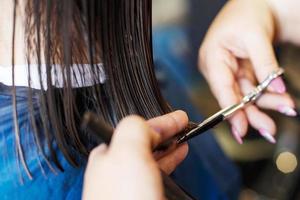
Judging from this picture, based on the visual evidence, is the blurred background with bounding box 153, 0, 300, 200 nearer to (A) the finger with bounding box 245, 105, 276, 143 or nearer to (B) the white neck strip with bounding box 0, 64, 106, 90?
(A) the finger with bounding box 245, 105, 276, 143

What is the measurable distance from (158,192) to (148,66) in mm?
230

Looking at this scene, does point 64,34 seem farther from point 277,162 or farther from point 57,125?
point 277,162

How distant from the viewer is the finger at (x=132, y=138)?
0.33 metres

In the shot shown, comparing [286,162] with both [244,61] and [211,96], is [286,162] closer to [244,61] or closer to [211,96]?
[211,96]

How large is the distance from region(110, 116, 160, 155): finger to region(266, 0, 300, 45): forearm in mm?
453

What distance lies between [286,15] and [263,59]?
149 mm

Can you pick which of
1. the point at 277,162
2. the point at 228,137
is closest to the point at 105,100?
the point at 228,137

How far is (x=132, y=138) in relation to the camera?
1.09 feet

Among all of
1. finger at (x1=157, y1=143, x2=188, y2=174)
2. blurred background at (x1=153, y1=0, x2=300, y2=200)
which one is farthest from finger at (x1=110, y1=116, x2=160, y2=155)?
blurred background at (x1=153, y1=0, x2=300, y2=200)

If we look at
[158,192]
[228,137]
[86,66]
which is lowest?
[228,137]

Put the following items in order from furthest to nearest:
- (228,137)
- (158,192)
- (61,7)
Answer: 1. (228,137)
2. (61,7)
3. (158,192)

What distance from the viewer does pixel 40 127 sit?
47 centimetres

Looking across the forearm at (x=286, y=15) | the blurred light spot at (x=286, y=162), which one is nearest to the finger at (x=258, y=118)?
the forearm at (x=286, y=15)

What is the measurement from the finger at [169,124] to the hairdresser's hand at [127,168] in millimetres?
42
